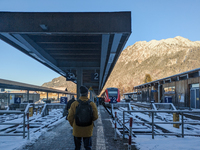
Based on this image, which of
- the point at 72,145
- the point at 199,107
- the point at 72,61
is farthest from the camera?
the point at 199,107

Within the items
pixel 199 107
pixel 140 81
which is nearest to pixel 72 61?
pixel 199 107

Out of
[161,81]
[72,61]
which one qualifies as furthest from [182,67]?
[72,61]

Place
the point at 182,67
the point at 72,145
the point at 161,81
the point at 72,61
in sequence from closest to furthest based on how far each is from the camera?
the point at 72,145 → the point at 72,61 → the point at 161,81 → the point at 182,67

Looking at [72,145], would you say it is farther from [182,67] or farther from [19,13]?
[182,67]

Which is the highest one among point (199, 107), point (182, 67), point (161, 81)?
point (182, 67)

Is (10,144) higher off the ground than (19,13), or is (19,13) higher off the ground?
(19,13)

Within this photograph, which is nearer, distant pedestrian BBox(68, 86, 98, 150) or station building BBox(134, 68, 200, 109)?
distant pedestrian BBox(68, 86, 98, 150)

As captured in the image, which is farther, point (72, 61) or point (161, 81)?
point (161, 81)

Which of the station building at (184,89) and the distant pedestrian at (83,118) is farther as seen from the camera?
the station building at (184,89)

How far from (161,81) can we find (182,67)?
98731mm

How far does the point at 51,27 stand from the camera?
281 inches

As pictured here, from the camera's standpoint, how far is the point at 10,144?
6062 mm

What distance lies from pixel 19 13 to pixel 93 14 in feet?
9.09

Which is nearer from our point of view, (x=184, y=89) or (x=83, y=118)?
(x=83, y=118)
